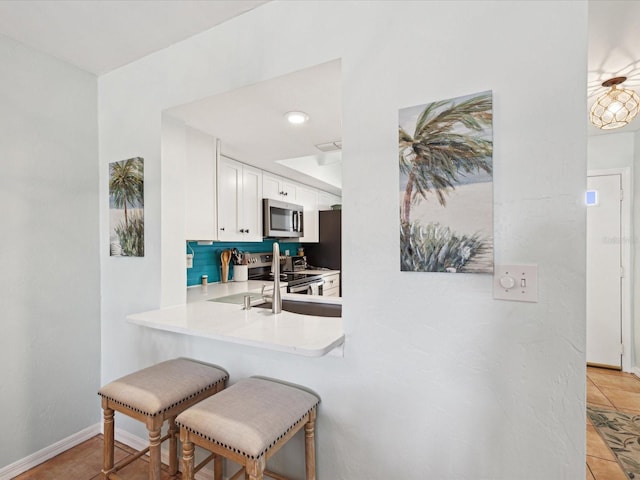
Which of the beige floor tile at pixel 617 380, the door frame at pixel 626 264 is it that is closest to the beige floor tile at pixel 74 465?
the beige floor tile at pixel 617 380

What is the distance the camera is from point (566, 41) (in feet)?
3.15

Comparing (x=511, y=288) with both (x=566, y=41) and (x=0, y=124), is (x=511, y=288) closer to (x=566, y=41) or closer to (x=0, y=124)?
(x=566, y=41)

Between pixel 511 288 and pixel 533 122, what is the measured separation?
1.76ft

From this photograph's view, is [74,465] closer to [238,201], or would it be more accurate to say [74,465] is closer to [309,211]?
[238,201]

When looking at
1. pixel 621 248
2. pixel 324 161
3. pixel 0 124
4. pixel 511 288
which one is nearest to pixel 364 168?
pixel 511 288

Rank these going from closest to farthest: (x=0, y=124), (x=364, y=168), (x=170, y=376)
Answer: (x=364, y=168) → (x=170, y=376) → (x=0, y=124)

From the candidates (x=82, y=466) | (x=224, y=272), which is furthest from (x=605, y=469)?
(x=224, y=272)

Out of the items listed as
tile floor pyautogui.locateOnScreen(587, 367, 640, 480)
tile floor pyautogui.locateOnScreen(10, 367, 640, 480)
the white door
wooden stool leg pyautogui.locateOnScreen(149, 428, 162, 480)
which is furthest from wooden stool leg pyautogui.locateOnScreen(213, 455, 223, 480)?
the white door

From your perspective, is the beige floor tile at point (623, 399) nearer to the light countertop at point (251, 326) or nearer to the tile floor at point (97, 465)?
the tile floor at point (97, 465)

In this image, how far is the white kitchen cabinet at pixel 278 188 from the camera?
3.34 m

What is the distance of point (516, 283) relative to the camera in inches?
A: 40.3

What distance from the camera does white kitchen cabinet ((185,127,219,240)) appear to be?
2143mm

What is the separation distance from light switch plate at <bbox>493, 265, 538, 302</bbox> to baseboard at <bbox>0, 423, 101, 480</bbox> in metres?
2.57

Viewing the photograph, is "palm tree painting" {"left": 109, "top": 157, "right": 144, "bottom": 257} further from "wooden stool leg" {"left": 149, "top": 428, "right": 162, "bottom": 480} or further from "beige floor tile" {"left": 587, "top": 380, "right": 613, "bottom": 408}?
"beige floor tile" {"left": 587, "top": 380, "right": 613, "bottom": 408}
